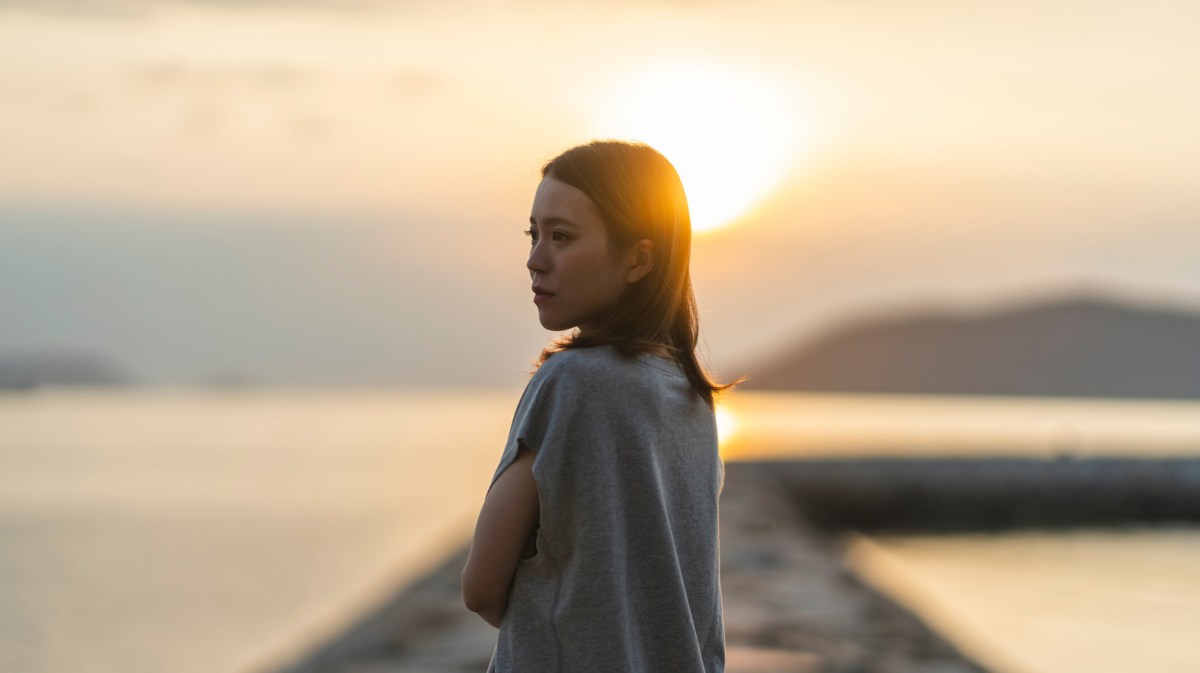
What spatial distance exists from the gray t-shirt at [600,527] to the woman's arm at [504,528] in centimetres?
2

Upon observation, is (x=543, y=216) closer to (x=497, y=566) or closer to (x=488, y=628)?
(x=497, y=566)

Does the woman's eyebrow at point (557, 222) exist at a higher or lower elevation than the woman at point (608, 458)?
higher

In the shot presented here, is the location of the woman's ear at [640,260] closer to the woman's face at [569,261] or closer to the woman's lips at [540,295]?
the woman's face at [569,261]

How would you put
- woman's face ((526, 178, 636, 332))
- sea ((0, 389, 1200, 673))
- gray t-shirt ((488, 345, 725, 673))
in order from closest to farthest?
gray t-shirt ((488, 345, 725, 673)) < woman's face ((526, 178, 636, 332)) < sea ((0, 389, 1200, 673))

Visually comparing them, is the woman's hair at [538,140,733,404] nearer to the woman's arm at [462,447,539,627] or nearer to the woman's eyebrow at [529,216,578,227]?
the woman's eyebrow at [529,216,578,227]

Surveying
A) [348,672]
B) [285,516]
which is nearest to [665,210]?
[348,672]

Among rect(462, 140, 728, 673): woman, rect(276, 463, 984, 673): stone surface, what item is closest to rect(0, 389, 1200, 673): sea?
rect(276, 463, 984, 673): stone surface

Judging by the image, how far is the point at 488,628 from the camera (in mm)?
10680

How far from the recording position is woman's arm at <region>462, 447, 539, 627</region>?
186 centimetres

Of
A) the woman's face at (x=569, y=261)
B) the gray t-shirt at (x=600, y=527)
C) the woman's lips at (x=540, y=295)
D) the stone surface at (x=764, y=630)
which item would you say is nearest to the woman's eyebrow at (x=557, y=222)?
the woman's face at (x=569, y=261)

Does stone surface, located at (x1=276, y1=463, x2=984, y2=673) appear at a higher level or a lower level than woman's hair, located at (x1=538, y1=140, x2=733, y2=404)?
lower

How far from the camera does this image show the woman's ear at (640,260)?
203cm

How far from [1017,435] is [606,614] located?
282 feet

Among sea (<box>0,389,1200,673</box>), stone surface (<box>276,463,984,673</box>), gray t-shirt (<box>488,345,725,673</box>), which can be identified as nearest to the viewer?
gray t-shirt (<box>488,345,725,673</box>)
